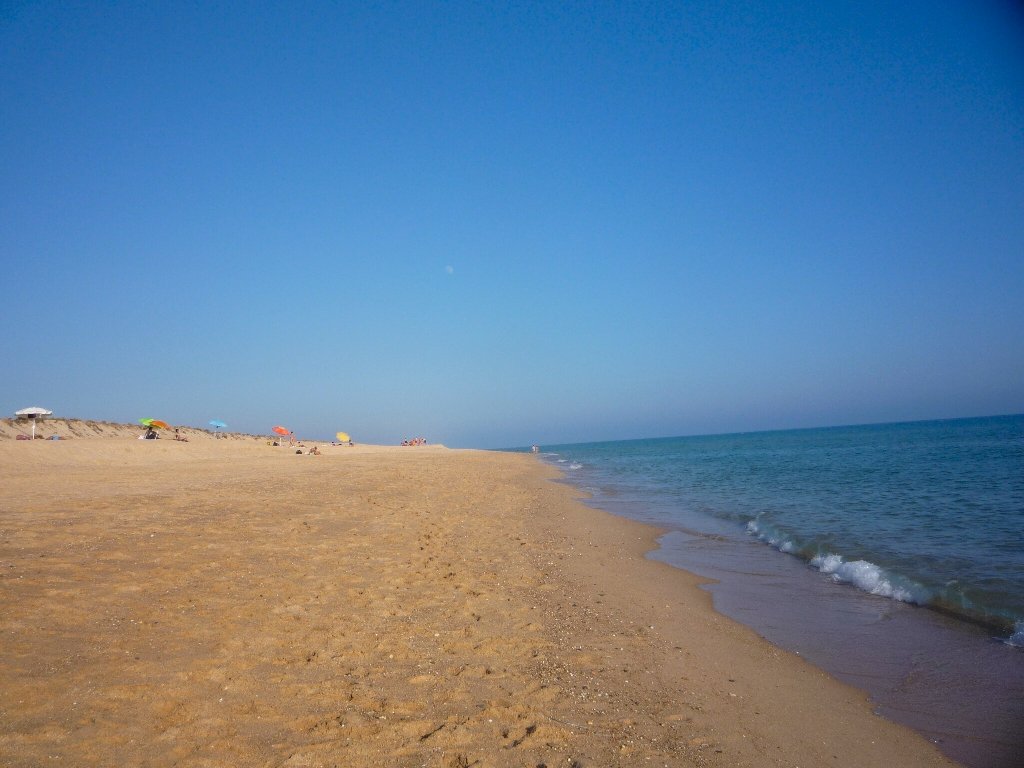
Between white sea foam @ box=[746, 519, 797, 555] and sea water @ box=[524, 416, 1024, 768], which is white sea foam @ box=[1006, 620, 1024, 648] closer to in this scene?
sea water @ box=[524, 416, 1024, 768]

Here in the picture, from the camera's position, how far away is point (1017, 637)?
6531mm

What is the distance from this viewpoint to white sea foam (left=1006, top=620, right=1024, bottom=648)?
6.38 meters

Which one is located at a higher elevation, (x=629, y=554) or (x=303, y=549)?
(x=303, y=549)

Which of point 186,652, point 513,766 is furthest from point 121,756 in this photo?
point 513,766

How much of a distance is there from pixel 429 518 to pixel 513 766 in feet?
31.7

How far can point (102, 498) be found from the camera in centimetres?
1270

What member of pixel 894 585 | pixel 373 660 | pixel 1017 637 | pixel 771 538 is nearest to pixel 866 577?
pixel 894 585

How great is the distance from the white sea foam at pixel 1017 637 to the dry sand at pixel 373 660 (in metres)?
2.71

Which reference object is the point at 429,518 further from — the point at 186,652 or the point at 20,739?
the point at 20,739

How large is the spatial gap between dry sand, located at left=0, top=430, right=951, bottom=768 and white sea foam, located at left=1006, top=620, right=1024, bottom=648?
2.71 m

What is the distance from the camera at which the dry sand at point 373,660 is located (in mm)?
3930

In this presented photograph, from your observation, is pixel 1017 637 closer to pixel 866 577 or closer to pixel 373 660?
pixel 866 577

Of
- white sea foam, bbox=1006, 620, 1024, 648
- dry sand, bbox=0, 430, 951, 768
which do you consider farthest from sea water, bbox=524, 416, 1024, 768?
dry sand, bbox=0, 430, 951, 768

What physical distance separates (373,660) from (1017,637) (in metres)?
7.53
